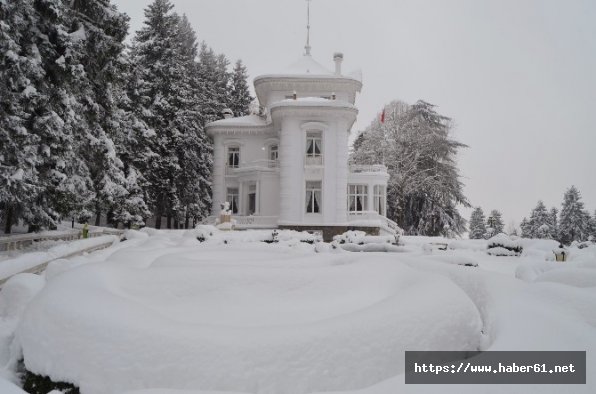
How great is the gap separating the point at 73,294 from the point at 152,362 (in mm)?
1474

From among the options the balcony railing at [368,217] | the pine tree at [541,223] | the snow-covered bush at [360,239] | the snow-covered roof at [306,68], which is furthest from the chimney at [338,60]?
the pine tree at [541,223]

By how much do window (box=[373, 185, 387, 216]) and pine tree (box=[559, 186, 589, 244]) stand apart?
88.8 feet

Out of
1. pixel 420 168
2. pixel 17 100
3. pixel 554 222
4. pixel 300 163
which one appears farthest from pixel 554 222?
pixel 17 100

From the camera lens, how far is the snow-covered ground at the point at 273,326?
3.61m

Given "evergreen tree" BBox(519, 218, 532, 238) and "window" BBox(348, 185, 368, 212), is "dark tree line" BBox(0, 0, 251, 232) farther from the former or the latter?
"evergreen tree" BBox(519, 218, 532, 238)

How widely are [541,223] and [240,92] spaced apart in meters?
37.6

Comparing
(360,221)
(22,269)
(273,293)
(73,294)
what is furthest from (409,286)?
(360,221)

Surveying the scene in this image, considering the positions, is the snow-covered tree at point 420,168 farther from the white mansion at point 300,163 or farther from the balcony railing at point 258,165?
the balcony railing at point 258,165

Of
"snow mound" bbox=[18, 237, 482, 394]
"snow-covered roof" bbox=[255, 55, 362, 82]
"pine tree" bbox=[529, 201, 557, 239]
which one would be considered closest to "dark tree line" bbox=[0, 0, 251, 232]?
"snow-covered roof" bbox=[255, 55, 362, 82]

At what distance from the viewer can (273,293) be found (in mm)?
5277

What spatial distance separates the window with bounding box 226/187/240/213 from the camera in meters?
33.9

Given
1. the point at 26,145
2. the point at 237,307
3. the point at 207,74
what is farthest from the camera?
the point at 207,74

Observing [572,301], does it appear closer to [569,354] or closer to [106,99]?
[569,354]

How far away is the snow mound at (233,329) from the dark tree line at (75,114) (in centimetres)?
1027
